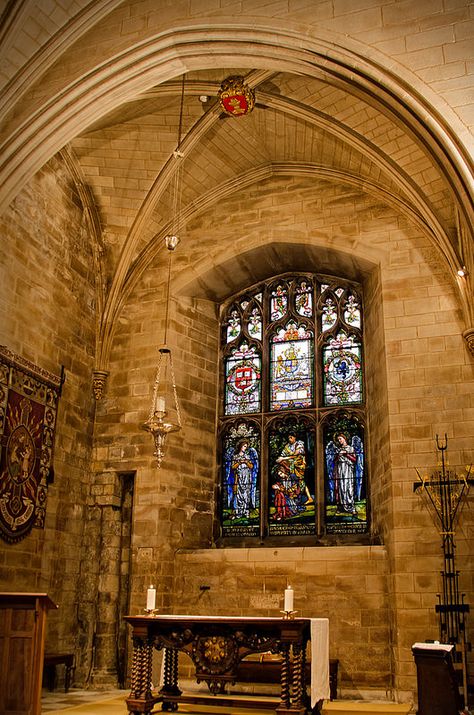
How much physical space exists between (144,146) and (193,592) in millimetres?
5709

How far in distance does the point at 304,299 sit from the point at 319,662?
5767mm

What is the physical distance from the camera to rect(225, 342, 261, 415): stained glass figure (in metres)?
10.8

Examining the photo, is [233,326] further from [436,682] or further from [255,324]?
[436,682]

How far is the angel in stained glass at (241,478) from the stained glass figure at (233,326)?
1.60 metres

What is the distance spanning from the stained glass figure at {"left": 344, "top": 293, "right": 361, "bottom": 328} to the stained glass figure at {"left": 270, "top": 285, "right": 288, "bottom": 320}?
0.93 meters

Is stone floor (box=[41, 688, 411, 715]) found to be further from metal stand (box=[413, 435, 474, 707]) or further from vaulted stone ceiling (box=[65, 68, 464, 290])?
vaulted stone ceiling (box=[65, 68, 464, 290])

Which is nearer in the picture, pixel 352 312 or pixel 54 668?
pixel 54 668

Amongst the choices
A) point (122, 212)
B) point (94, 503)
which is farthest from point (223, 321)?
point (94, 503)

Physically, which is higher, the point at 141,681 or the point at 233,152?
the point at 233,152

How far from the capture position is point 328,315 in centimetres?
1078

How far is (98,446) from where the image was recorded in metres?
10.2

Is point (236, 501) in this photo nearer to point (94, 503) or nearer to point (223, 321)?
point (94, 503)

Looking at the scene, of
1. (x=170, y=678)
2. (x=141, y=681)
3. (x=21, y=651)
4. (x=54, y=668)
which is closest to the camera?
(x=21, y=651)

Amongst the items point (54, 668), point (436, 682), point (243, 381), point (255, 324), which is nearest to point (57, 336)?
point (243, 381)
